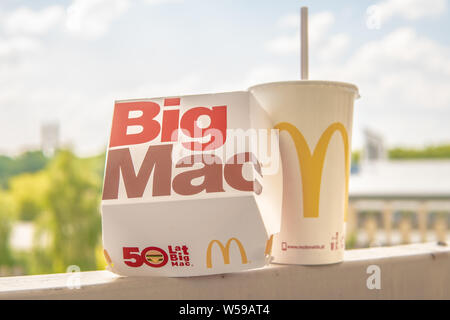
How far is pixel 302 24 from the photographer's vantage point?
0.72 metres

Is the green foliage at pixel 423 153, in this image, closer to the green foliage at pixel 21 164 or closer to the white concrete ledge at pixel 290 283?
the green foliage at pixel 21 164

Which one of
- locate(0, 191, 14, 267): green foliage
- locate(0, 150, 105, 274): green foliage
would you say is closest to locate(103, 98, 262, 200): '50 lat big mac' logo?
locate(0, 150, 105, 274): green foliage

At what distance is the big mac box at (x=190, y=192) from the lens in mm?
570

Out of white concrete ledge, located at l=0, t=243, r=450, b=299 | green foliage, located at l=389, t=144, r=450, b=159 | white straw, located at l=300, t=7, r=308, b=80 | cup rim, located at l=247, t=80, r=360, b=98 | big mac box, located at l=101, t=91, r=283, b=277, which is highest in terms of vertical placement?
green foliage, located at l=389, t=144, r=450, b=159

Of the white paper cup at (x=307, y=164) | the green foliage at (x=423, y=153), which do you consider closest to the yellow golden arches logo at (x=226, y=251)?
the white paper cup at (x=307, y=164)

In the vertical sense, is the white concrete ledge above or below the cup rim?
below

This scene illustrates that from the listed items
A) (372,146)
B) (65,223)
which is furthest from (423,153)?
(65,223)

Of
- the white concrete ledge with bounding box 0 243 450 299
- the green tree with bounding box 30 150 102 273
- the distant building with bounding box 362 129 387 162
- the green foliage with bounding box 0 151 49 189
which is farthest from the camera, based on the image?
the green foliage with bounding box 0 151 49 189

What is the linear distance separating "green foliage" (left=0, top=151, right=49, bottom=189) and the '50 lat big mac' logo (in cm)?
2227

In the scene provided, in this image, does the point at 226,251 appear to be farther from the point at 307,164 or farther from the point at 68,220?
the point at 68,220

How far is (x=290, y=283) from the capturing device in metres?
0.65

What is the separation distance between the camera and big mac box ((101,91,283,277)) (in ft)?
1.87

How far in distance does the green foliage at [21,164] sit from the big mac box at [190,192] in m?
22.3

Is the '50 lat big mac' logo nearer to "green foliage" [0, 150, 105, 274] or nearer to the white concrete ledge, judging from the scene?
the white concrete ledge
